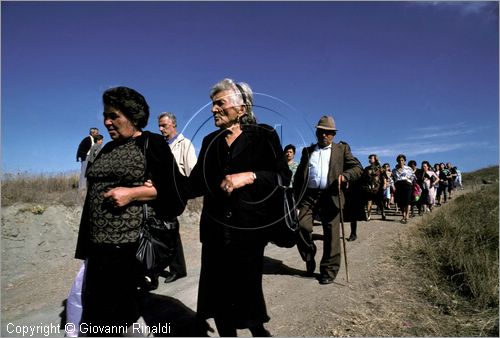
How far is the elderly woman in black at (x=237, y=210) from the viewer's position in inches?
102

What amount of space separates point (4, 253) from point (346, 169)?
22.5ft

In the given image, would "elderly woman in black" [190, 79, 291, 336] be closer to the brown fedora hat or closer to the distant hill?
the brown fedora hat

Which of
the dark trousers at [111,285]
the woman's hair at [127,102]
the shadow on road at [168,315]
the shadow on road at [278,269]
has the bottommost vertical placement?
the shadow on road at [168,315]

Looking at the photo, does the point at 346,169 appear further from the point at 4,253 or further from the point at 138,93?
the point at 4,253

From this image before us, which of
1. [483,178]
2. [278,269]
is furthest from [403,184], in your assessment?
[483,178]

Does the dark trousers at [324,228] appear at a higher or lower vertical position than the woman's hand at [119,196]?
lower

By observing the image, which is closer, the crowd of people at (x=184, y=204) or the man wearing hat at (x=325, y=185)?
the crowd of people at (x=184, y=204)

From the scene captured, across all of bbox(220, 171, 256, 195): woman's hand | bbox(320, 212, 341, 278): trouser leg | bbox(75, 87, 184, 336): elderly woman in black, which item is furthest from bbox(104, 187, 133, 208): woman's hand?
bbox(320, 212, 341, 278): trouser leg

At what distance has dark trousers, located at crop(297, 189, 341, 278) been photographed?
5027 millimetres

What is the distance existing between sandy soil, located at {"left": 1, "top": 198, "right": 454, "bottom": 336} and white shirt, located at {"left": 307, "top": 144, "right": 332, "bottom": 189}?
139 centimetres

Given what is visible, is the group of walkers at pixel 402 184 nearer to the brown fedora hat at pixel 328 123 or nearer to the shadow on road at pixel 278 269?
the shadow on road at pixel 278 269

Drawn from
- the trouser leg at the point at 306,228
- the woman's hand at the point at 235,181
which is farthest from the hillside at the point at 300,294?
the woman's hand at the point at 235,181

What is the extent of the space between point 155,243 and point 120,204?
0.36 meters

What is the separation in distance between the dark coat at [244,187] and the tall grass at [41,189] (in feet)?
26.6
